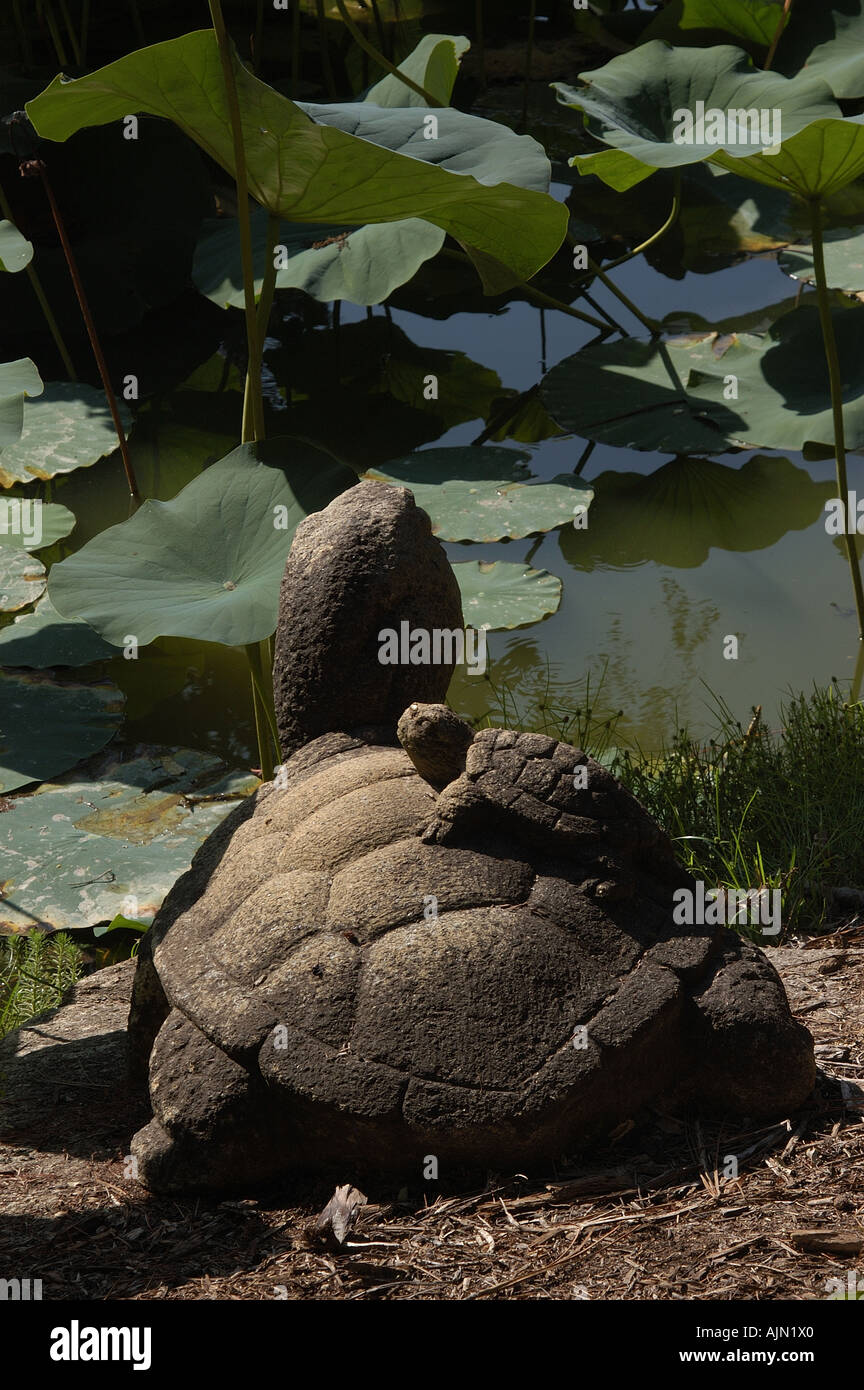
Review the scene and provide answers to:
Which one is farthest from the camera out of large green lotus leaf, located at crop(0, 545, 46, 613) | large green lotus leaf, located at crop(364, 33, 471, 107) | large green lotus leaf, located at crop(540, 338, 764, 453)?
large green lotus leaf, located at crop(540, 338, 764, 453)

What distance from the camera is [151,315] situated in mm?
8688

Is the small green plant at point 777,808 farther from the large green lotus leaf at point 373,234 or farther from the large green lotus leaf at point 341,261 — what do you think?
the large green lotus leaf at point 341,261

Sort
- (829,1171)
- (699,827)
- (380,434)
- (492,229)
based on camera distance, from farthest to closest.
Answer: (380,434) < (699,827) < (492,229) < (829,1171)

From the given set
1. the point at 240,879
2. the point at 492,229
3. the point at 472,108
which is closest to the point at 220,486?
the point at 492,229

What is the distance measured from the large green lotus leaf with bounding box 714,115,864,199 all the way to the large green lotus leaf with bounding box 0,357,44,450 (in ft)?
7.52

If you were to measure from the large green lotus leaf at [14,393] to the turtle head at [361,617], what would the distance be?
1.15 meters

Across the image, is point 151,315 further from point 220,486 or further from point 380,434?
point 220,486

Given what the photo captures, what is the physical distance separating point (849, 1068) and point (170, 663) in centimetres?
384

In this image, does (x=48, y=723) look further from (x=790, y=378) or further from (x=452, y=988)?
(x=790, y=378)

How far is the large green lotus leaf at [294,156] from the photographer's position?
9.93 ft

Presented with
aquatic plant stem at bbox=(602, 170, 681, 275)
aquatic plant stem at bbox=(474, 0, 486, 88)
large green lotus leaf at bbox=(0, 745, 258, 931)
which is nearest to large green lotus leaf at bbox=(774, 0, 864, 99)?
aquatic plant stem at bbox=(602, 170, 681, 275)

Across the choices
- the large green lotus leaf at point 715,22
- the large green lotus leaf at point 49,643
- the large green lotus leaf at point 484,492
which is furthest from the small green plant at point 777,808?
the large green lotus leaf at point 715,22

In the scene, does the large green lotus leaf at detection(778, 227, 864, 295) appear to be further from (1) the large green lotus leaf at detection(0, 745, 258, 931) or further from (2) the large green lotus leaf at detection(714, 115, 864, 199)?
(1) the large green lotus leaf at detection(0, 745, 258, 931)

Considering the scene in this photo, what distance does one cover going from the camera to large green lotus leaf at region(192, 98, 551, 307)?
11.9ft
